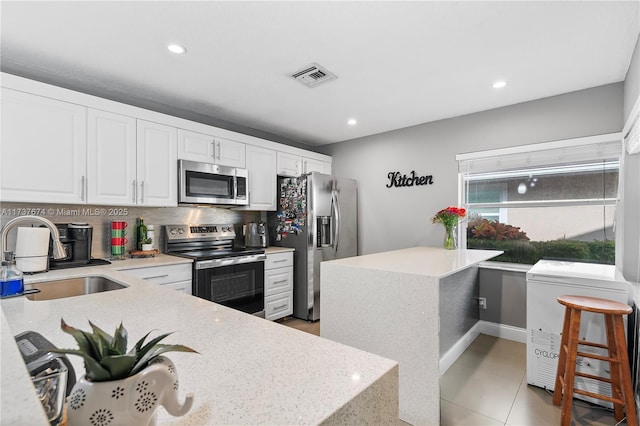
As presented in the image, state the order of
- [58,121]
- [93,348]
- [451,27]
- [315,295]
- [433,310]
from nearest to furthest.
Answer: [93,348] → [433,310] → [451,27] → [58,121] → [315,295]

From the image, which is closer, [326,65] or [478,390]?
[478,390]

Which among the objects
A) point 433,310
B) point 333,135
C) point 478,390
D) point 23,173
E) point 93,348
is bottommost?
point 478,390

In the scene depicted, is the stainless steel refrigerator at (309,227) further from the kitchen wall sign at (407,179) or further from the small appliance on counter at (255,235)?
the kitchen wall sign at (407,179)

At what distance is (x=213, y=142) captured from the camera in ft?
10.8

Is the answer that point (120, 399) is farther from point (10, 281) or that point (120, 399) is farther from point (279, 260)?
point (279, 260)

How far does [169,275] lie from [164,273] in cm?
5

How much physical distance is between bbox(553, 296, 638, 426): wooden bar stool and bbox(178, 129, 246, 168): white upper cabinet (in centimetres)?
318

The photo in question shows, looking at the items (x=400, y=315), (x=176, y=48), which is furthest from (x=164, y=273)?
(x=400, y=315)

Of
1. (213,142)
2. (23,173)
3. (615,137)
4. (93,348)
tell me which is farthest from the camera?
(213,142)

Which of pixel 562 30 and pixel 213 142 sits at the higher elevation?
pixel 562 30

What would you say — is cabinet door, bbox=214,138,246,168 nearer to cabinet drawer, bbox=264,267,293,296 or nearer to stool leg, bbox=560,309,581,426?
cabinet drawer, bbox=264,267,293,296

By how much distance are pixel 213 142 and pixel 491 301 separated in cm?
344

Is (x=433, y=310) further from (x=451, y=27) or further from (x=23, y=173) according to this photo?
(x=23, y=173)

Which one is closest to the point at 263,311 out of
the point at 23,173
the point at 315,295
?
the point at 315,295
